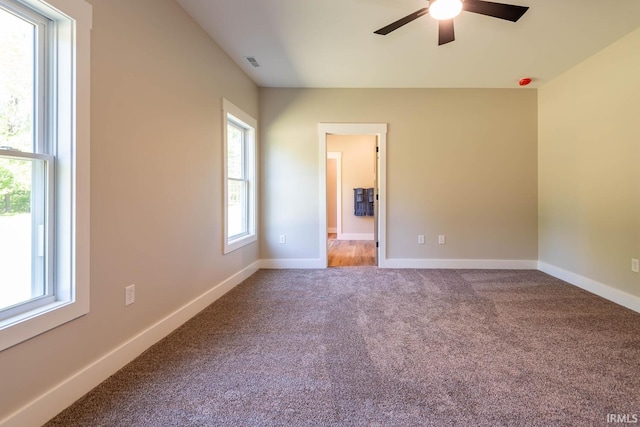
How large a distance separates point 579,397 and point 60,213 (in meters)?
2.70

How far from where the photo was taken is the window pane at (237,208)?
3.39 m

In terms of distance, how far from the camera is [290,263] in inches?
158

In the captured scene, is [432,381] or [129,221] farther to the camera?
[129,221]

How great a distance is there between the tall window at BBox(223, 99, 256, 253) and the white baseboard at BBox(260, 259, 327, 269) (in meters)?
0.44

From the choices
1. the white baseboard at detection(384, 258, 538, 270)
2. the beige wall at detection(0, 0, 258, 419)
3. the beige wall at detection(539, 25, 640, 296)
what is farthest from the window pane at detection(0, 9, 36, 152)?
the beige wall at detection(539, 25, 640, 296)

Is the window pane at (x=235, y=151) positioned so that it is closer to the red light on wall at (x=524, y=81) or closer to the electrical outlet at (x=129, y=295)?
the electrical outlet at (x=129, y=295)

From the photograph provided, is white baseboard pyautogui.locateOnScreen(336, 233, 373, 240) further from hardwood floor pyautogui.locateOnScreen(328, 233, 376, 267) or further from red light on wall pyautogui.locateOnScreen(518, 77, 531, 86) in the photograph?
red light on wall pyautogui.locateOnScreen(518, 77, 531, 86)

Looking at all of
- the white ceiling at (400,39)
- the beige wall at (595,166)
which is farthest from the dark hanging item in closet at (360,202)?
the beige wall at (595,166)

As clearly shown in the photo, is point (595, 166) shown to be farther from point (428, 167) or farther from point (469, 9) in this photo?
point (469, 9)

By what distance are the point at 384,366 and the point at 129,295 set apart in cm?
160

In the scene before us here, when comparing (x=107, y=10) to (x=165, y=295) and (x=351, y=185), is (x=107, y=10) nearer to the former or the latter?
(x=165, y=295)

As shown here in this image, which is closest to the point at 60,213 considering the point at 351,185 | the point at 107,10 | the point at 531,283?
the point at 107,10

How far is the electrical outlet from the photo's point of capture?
1705mm

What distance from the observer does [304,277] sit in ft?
11.6
